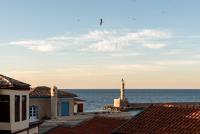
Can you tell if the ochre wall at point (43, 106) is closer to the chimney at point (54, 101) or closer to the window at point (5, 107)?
the chimney at point (54, 101)

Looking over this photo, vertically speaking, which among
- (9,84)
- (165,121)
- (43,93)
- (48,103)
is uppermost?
(9,84)

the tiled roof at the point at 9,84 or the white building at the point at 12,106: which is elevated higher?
the tiled roof at the point at 9,84

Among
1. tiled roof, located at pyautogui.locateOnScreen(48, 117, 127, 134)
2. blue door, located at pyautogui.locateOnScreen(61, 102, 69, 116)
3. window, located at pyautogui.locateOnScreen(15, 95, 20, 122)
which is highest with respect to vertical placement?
window, located at pyautogui.locateOnScreen(15, 95, 20, 122)

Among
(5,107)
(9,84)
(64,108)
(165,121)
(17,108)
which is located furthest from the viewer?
(64,108)

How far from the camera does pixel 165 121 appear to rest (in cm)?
2375

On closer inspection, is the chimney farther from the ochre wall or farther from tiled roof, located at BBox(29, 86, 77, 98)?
tiled roof, located at BBox(29, 86, 77, 98)

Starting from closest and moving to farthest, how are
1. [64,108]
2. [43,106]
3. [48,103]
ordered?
[43,106], [48,103], [64,108]

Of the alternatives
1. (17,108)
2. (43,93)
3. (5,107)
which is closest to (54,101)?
(43,93)

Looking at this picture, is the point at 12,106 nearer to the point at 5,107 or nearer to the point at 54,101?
the point at 5,107

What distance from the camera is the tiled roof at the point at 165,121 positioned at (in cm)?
2251

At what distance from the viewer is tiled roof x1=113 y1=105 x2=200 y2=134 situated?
22.5 m

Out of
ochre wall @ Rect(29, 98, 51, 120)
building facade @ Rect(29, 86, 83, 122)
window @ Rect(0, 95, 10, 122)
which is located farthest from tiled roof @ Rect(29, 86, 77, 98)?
window @ Rect(0, 95, 10, 122)

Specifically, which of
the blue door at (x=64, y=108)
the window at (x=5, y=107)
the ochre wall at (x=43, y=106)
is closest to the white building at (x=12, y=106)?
the window at (x=5, y=107)

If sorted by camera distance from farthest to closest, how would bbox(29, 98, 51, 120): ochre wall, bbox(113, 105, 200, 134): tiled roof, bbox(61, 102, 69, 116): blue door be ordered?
1. bbox(61, 102, 69, 116): blue door
2. bbox(29, 98, 51, 120): ochre wall
3. bbox(113, 105, 200, 134): tiled roof
